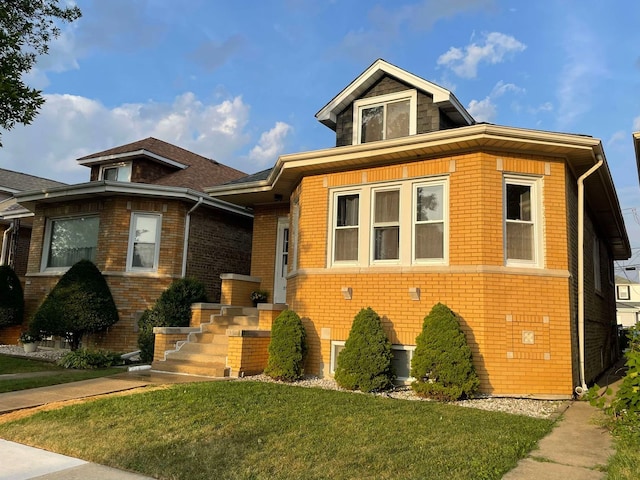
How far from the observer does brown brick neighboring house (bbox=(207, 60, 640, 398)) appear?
26.0 feet

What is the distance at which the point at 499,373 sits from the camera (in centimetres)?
774

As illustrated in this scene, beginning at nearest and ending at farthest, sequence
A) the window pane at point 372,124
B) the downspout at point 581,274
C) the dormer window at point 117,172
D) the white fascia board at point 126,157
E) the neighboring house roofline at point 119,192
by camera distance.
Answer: the downspout at point 581,274, the window pane at point 372,124, the neighboring house roofline at point 119,192, the white fascia board at point 126,157, the dormer window at point 117,172

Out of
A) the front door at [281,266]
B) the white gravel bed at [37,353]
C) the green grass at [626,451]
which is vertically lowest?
the white gravel bed at [37,353]

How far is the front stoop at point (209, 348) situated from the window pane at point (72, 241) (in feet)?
16.4

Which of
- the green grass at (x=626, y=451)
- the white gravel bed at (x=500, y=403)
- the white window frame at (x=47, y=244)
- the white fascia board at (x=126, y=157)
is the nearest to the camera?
the green grass at (x=626, y=451)

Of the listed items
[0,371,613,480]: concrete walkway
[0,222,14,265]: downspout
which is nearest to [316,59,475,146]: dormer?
[0,371,613,480]: concrete walkway

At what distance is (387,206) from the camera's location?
9.21 meters

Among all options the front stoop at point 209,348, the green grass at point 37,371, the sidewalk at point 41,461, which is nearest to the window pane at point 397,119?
the front stoop at point 209,348

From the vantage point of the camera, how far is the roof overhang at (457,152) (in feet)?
26.0

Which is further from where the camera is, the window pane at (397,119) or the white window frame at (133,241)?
→ the white window frame at (133,241)

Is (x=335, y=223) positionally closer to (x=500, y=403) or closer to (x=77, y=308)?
(x=500, y=403)

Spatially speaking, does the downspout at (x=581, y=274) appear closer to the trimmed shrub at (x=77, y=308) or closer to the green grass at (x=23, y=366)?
the green grass at (x=23, y=366)

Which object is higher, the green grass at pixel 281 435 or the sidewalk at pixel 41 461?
the green grass at pixel 281 435

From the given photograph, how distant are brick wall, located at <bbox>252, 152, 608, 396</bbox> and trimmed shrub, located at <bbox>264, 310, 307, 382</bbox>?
0.54 meters
